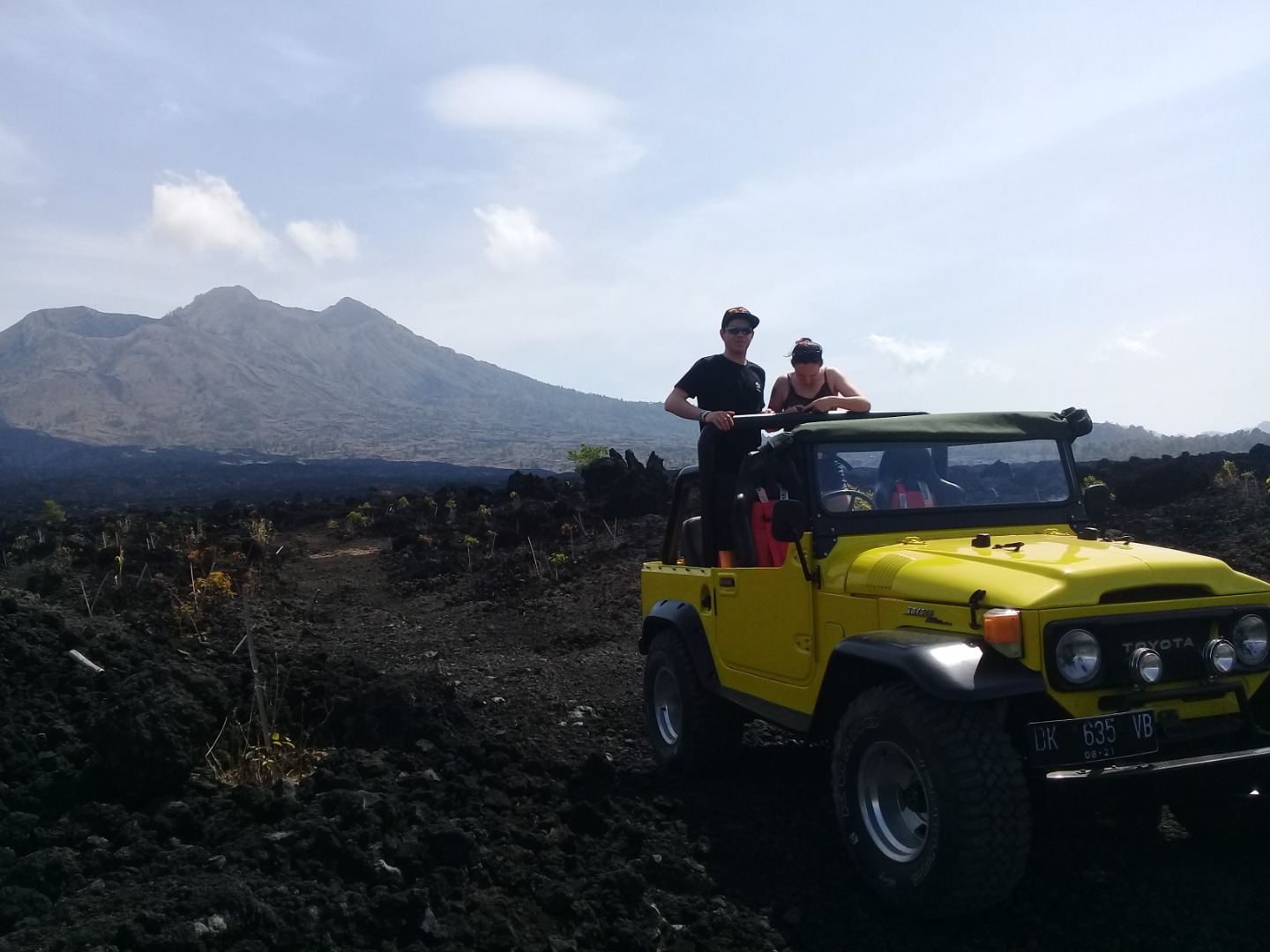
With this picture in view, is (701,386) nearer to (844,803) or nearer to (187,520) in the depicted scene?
(844,803)

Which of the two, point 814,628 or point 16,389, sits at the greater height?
point 16,389

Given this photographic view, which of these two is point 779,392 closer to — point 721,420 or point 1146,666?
point 721,420

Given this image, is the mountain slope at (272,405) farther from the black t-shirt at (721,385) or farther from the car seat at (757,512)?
the car seat at (757,512)

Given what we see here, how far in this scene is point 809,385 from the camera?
6.08 metres

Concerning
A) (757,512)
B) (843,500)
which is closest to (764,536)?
(757,512)

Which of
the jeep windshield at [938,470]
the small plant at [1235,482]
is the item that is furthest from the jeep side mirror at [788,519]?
the small plant at [1235,482]

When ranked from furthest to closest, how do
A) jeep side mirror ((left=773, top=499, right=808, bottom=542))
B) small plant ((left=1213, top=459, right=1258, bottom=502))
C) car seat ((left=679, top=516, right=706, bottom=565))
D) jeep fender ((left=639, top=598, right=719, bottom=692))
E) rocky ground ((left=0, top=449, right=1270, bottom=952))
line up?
small plant ((left=1213, top=459, right=1258, bottom=502)) < car seat ((left=679, top=516, right=706, bottom=565)) < jeep fender ((left=639, top=598, right=719, bottom=692)) < jeep side mirror ((left=773, top=499, right=808, bottom=542)) < rocky ground ((left=0, top=449, right=1270, bottom=952))

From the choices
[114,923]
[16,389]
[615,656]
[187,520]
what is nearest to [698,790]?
[114,923]

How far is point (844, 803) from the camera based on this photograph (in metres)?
4.14

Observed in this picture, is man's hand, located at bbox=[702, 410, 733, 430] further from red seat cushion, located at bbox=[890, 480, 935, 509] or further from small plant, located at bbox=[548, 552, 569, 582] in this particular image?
small plant, located at bbox=[548, 552, 569, 582]

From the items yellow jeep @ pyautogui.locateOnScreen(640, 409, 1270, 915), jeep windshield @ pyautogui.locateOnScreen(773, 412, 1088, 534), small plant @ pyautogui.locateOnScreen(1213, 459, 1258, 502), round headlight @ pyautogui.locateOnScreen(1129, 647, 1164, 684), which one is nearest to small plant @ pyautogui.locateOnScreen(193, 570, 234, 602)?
yellow jeep @ pyautogui.locateOnScreen(640, 409, 1270, 915)

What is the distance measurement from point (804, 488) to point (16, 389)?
544 feet

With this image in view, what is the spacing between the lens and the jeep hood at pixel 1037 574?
3.79 meters

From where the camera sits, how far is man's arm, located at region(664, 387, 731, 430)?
5598 millimetres
